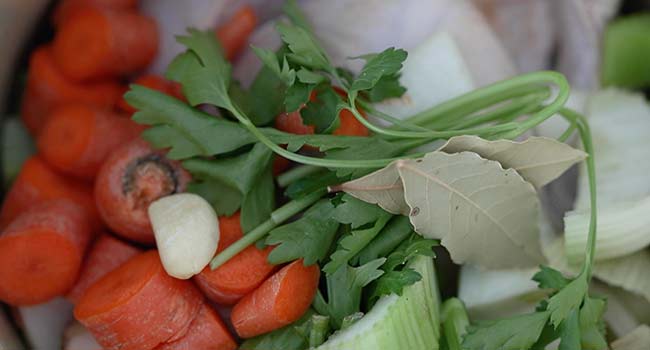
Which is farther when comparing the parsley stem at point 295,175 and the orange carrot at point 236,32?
the orange carrot at point 236,32

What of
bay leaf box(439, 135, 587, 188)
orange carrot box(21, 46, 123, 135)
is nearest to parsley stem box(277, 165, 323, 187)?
bay leaf box(439, 135, 587, 188)

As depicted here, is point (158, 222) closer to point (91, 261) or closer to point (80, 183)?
point (91, 261)

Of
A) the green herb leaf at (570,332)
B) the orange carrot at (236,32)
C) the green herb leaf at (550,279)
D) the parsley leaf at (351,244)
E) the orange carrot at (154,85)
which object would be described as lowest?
the green herb leaf at (570,332)

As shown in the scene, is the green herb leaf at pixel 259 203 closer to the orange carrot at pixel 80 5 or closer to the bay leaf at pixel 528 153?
the bay leaf at pixel 528 153

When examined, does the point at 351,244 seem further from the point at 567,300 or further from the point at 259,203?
the point at 567,300

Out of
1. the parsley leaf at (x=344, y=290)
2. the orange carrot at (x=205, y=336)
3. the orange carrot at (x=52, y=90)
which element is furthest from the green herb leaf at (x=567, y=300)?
the orange carrot at (x=52, y=90)

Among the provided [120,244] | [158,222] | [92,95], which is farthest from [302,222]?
[92,95]
